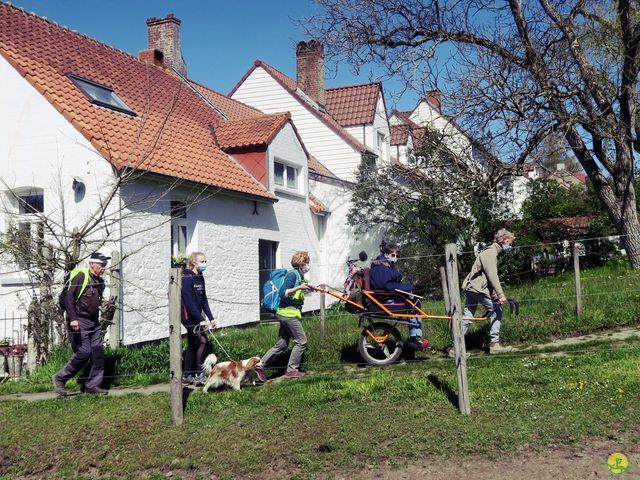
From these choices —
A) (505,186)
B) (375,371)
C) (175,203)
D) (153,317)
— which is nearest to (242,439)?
(375,371)

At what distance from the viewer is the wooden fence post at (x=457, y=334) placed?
23.5 ft

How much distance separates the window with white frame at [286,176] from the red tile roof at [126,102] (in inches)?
70.7

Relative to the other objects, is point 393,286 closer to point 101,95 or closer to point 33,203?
point 33,203

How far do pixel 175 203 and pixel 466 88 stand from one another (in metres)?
6.84

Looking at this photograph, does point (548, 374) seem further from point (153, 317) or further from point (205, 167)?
point (205, 167)

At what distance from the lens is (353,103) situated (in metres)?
30.7

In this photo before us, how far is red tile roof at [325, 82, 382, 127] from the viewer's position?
2970 centimetres

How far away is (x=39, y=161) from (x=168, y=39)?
10.7 metres

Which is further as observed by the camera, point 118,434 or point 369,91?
point 369,91

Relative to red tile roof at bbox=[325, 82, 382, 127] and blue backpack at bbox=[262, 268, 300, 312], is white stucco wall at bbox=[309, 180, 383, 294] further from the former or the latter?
blue backpack at bbox=[262, 268, 300, 312]

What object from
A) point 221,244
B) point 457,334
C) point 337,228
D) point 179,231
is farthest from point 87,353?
point 337,228

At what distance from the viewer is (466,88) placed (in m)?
14.7

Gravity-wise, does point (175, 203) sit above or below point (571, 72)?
below

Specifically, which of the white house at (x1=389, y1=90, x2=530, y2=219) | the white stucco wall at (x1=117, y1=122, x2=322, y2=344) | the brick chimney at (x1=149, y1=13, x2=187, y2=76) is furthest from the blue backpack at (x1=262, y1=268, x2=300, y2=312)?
the brick chimney at (x1=149, y1=13, x2=187, y2=76)
